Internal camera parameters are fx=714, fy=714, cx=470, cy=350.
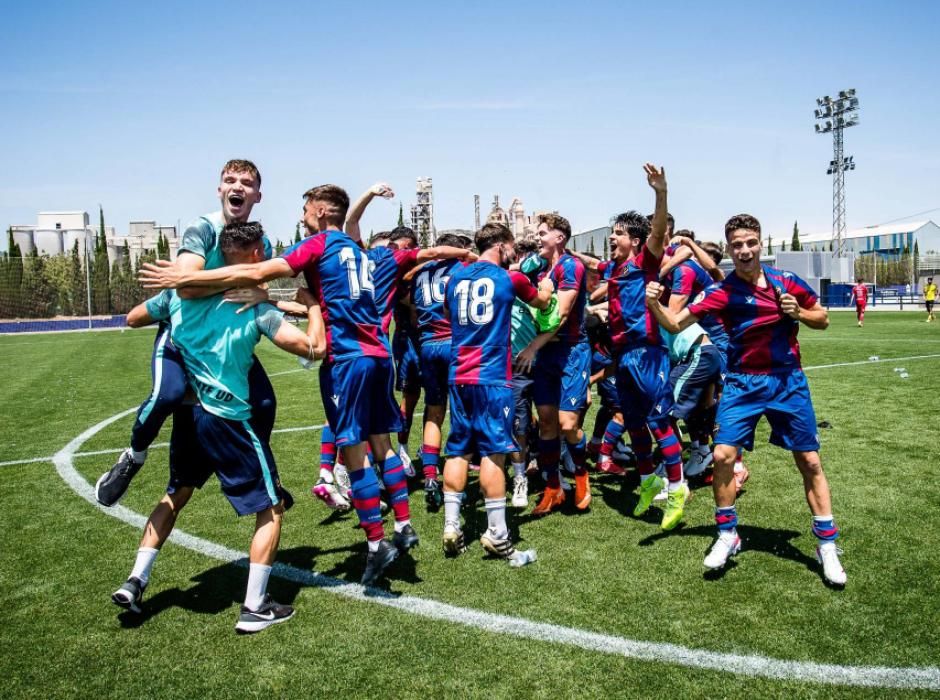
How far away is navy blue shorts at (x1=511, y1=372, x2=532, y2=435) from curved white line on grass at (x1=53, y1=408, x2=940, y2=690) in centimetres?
256

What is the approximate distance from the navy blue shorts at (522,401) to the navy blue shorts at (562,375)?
7.5 inches

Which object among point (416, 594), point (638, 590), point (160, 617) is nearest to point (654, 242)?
point (638, 590)

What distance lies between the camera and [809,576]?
454 cm

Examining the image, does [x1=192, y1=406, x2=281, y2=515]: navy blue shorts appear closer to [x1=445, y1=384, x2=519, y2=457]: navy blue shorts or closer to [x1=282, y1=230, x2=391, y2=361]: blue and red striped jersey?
[x1=282, y1=230, x2=391, y2=361]: blue and red striped jersey

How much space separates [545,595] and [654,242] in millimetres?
2692

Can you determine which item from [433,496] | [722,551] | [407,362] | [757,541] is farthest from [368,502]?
[407,362]

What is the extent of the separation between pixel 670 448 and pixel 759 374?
1.36 m

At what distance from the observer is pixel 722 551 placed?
4.66 meters

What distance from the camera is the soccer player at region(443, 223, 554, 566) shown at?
16.7 ft

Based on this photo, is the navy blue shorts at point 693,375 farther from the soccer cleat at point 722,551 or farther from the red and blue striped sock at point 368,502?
the red and blue striped sock at point 368,502

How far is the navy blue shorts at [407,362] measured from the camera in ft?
25.3

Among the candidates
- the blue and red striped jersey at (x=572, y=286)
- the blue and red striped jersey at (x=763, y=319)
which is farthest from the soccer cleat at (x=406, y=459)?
the blue and red striped jersey at (x=763, y=319)

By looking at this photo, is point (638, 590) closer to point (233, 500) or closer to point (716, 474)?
point (716, 474)

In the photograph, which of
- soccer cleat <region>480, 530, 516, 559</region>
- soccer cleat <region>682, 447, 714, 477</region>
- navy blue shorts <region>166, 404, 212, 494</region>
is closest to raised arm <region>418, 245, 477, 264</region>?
navy blue shorts <region>166, 404, 212, 494</region>
